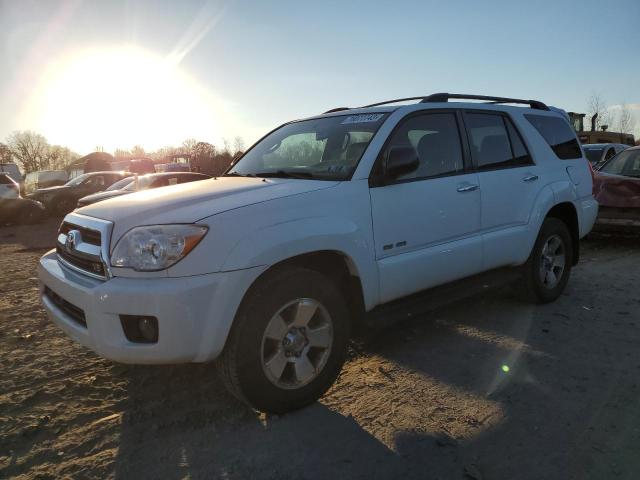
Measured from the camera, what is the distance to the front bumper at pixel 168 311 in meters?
2.25

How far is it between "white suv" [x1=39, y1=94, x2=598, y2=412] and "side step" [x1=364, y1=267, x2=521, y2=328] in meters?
0.03

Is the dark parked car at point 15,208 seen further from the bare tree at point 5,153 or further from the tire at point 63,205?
the bare tree at point 5,153

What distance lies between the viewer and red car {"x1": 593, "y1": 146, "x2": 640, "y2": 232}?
21.9ft

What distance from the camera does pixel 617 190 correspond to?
22.4 feet

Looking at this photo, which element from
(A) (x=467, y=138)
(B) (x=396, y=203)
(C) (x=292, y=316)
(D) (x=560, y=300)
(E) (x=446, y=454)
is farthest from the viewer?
(D) (x=560, y=300)

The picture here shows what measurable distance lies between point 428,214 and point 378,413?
4.46ft

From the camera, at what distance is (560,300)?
468 cm

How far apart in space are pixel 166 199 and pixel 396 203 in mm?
1433

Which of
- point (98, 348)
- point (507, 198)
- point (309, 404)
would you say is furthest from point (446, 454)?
point (507, 198)

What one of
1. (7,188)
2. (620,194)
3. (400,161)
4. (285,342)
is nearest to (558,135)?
(400,161)

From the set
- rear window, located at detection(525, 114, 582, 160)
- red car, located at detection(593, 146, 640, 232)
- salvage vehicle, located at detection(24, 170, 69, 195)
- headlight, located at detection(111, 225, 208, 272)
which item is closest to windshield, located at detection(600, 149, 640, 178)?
red car, located at detection(593, 146, 640, 232)

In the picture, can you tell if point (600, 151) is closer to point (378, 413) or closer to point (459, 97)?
point (459, 97)

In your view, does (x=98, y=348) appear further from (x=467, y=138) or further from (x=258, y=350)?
(x=467, y=138)

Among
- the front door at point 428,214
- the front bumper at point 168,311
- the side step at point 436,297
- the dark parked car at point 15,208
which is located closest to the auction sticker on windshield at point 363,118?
the front door at point 428,214
